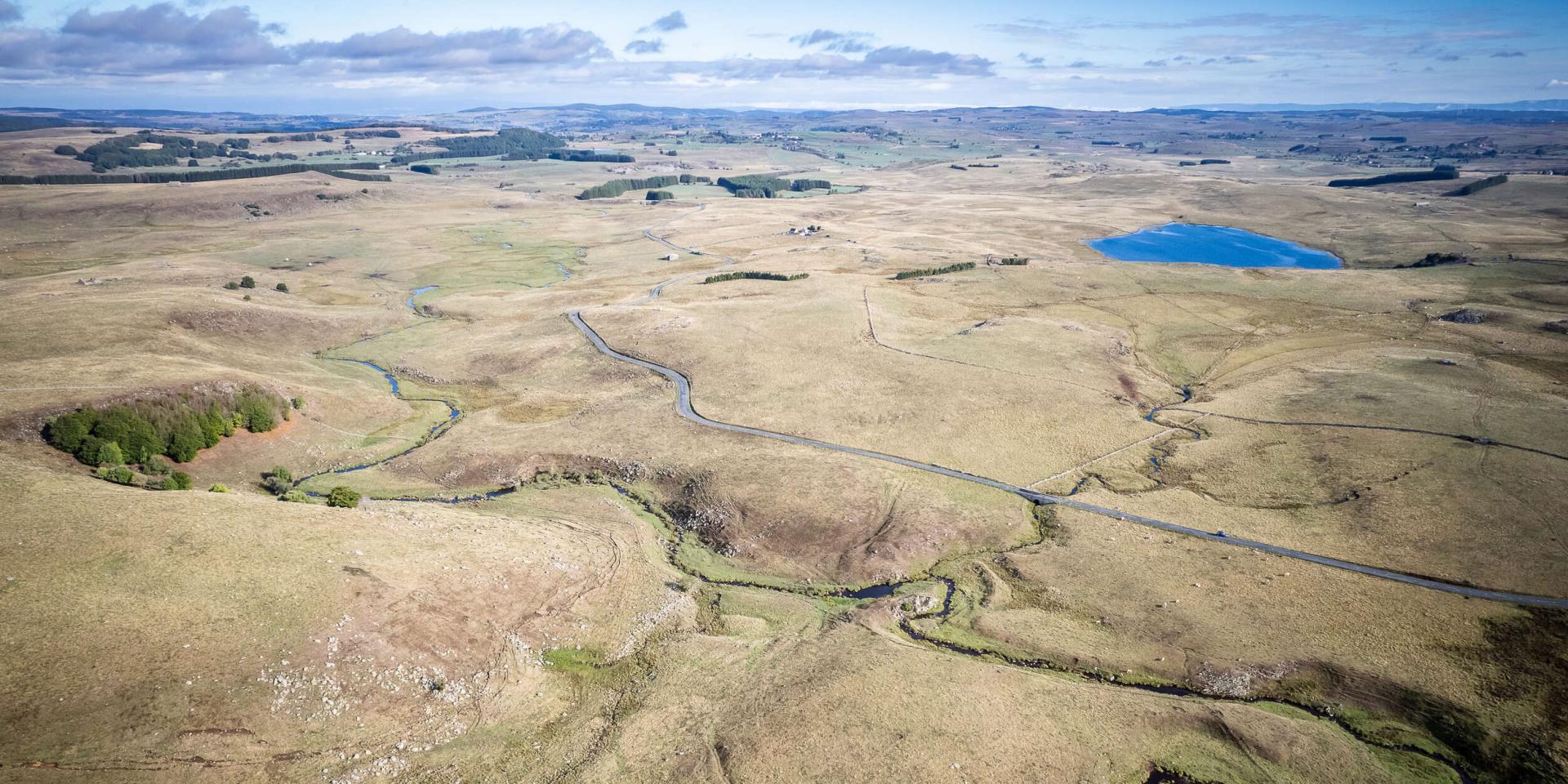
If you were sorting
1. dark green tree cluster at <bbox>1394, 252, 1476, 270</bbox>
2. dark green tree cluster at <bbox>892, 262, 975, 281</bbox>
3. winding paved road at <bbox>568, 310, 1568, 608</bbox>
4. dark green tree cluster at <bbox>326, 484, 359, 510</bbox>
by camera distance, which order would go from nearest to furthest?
winding paved road at <bbox>568, 310, 1568, 608</bbox>, dark green tree cluster at <bbox>326, 484, 359, 510</bbox>, dark green tree cluster at <bbox>892, 262, 975, 281</bbox>, dark green tree cluster at <bbox>1394, 252, 1476, 270</bbox>

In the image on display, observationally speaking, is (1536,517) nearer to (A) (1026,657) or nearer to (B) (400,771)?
(A) (1026,657)

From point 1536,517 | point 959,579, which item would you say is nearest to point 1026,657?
point 959,579

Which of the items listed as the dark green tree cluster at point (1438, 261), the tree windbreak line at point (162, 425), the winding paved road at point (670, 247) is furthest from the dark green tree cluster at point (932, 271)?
the tree windbreak line at point (162, 425)

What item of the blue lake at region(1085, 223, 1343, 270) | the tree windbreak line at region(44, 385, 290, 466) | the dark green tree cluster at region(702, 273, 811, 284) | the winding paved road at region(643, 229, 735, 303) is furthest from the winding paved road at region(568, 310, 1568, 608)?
the blue lake at region(1085, 223, 1343, 270)

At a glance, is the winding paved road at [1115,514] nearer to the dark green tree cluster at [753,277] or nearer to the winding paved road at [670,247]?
the winding paved road at [670,247]

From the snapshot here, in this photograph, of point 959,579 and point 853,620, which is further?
point 959,579

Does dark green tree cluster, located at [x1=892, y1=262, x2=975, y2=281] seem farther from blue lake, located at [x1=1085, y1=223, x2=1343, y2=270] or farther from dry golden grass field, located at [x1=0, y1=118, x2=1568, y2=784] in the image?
blue lake, located at [x1=1085, y1=223, x2=1343, y2=270]
